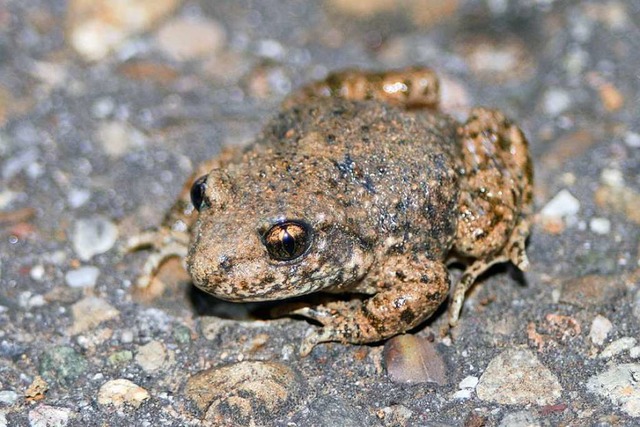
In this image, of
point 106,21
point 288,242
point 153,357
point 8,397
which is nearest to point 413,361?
point 288,242

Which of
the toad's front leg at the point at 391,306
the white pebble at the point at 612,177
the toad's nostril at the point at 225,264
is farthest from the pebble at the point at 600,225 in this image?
the toad's nostril at the point at 225,264

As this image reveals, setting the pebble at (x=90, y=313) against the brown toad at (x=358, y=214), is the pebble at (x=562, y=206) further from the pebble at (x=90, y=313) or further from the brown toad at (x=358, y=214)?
the pebble at (x=90, y=313)

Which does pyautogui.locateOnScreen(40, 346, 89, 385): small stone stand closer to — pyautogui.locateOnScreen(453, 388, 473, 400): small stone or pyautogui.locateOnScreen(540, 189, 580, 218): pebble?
pyautogui.locateOnScreen(453, 388, 473, 400): small stone

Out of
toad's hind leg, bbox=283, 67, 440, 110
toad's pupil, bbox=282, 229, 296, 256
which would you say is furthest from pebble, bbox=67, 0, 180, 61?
toad's pupil, bbox=282, 229, 296, 256

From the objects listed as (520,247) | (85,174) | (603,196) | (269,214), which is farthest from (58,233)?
(603,196)

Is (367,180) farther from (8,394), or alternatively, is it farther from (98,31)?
(98,31)

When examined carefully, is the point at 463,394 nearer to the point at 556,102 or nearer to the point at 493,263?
the point at 493,263
